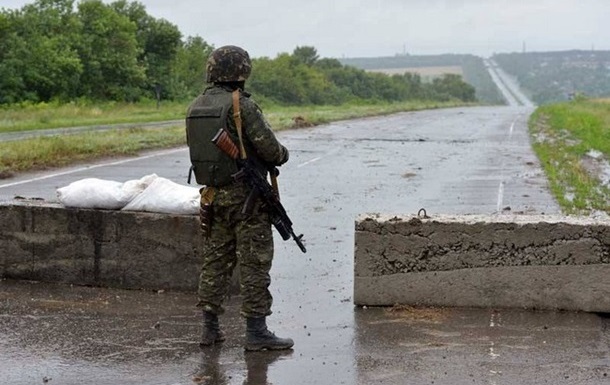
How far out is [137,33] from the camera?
61.4 metres

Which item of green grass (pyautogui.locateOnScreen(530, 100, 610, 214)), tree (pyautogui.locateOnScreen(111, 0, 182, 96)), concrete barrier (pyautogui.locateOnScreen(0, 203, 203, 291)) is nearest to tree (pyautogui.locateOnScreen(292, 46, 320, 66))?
tree (pyautogui.locateOnScreen(111, 0, 182, 96))

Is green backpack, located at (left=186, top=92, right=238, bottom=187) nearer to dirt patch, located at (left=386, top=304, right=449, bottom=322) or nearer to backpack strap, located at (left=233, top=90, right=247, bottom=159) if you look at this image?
backpack strap, located at (left=233, top=90, right=247, bottom=159)

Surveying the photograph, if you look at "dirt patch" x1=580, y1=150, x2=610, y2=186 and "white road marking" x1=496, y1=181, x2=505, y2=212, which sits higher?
"dirt patch" x1=580, y1=150, x2=610, y2=186

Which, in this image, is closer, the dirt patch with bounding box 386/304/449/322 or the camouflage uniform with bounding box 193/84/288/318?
the camouflage uniform with bounding box 193/84/288/318

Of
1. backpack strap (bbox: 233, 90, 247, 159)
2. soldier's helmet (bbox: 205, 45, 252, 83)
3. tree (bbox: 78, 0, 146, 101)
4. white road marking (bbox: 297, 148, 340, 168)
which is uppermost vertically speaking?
tree (bbox: 78, 0, 146, 101)

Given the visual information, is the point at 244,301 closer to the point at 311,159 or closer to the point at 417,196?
the point at 417,196

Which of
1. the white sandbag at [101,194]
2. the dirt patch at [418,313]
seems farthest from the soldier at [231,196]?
the white sandbag at [101,194]

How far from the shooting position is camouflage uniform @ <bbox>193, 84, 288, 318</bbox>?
594cm

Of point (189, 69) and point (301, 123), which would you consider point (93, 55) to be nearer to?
point (189, 69)

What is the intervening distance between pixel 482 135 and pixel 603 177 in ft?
51.2

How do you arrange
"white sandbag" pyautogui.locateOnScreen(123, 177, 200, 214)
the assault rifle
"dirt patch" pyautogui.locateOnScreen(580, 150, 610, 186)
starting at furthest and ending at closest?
"dirt patch" pyautogui.locateOnScreen(580, 150, 610, 186), "white sandbag" pyautogui.locateOnScreen(123, 177, 200, 214), the assault rifle

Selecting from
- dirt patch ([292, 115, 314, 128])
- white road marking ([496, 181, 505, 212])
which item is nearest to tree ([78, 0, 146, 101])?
dirt patch ([292, 115, 314, 128])

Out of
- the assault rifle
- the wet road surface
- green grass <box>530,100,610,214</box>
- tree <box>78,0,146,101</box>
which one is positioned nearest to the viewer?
the wet road surface

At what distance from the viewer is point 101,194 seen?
775 cm
